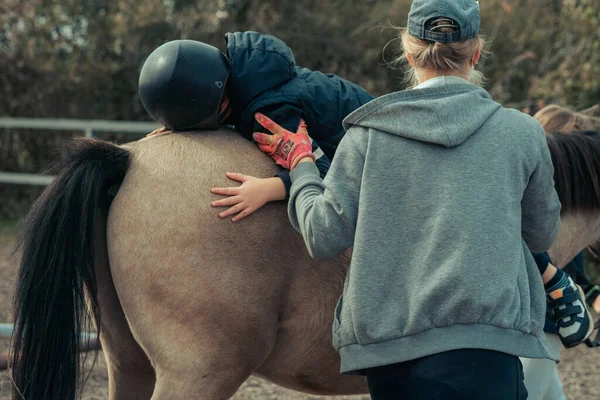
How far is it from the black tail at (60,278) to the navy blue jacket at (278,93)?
39 centimetres

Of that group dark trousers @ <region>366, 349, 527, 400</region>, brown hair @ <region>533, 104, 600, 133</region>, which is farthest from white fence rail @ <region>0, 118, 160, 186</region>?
dark trousers @ <region>366, 349, 527, 400</region>

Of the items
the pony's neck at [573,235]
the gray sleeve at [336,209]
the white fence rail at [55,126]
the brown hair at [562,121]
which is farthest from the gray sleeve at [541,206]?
the white fence rail at [55,126]

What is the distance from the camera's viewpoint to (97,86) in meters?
10.5

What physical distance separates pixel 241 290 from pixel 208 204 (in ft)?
0.86

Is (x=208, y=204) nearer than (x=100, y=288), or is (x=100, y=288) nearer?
(x=208, y=204)

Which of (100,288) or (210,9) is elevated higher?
(100,288)

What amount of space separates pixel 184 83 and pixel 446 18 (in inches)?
30.3

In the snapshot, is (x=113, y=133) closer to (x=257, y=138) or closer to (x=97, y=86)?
(x=97, y=86)

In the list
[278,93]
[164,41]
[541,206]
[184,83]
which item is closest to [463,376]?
[541,206]

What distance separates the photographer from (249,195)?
223 cm

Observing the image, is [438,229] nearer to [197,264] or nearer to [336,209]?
[336,209]

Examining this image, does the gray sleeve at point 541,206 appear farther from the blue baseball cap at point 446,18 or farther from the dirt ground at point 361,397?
the dirt ground at point 361,397

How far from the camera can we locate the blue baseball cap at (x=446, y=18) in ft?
6.44

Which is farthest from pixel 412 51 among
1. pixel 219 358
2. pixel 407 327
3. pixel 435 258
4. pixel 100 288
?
pixel 100 288
